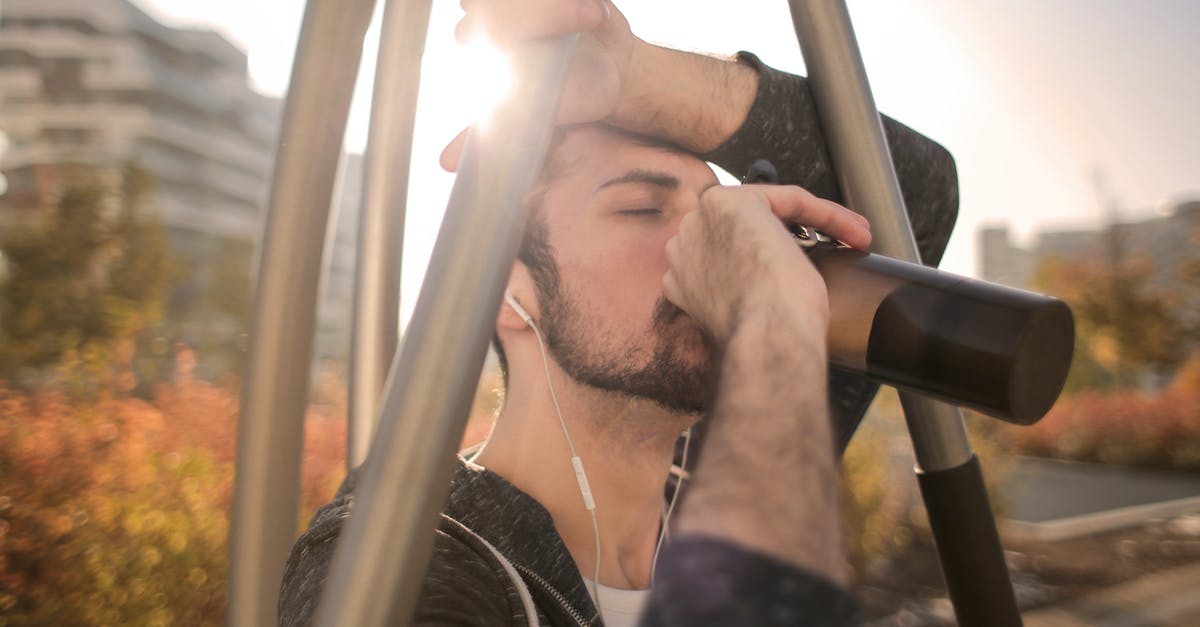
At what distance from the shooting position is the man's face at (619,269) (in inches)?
56.0

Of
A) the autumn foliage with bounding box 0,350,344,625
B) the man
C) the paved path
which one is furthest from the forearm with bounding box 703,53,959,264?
the paved path

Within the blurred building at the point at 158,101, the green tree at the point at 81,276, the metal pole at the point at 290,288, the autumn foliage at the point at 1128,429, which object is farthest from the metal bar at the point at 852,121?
the blurred building at the point at 158,101

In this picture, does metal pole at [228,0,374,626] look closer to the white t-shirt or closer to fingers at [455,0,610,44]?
fingers at [455,0,610,44]

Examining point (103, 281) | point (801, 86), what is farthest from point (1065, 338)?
point (103, 281)

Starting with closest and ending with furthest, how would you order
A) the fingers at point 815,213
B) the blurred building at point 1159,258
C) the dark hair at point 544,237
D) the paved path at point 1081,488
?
the fingers at point 815,213, the dark hair at point 544,237, the paved path at point 1081,488, the blurred building at point 1159,258

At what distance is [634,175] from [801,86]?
34 centimetres

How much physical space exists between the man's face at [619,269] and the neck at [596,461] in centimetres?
5

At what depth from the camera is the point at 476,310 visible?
22.5 inches

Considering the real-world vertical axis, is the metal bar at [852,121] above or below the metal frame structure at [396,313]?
above

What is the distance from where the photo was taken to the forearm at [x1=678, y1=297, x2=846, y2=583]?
24.0 inches

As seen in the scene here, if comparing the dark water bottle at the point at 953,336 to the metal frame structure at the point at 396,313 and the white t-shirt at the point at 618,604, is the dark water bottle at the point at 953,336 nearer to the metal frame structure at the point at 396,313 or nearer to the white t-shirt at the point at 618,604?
the metal frame structure at the point at 396,313

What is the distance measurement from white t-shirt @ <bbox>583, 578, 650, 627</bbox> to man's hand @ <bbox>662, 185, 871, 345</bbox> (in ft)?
1.93

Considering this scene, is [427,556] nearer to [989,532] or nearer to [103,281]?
[989,532]

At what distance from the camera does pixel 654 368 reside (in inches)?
55.9
